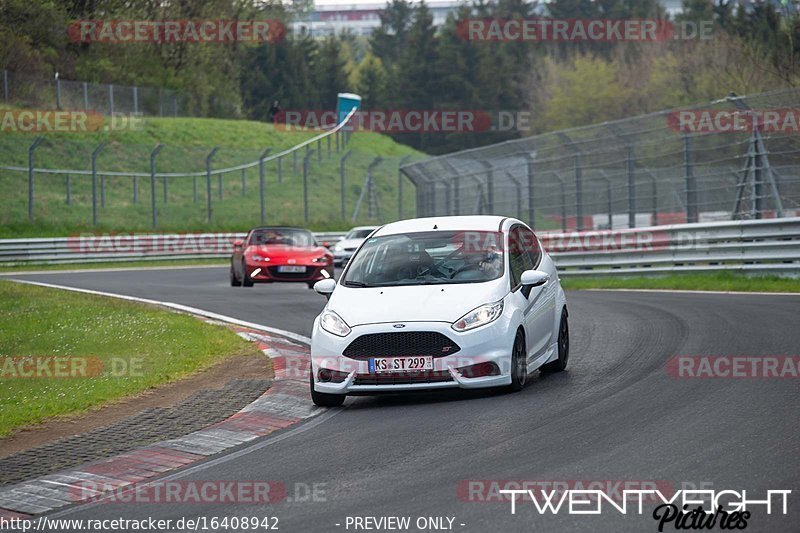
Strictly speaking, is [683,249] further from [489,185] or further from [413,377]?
[413,377]

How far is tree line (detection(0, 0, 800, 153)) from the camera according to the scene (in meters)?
61.2

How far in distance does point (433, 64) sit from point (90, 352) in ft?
293

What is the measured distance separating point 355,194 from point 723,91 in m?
17.3

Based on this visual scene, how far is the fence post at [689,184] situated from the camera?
2406 centimetres

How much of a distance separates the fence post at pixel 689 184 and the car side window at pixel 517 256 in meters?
12.7

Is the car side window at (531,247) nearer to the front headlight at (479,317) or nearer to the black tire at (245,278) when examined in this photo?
the front headlight at (479,317)

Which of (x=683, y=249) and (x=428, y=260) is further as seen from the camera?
(x=683, y=249)

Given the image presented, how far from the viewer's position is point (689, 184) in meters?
24.1

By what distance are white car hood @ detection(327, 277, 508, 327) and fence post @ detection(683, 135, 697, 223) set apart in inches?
558

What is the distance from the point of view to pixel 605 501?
20.9 feet

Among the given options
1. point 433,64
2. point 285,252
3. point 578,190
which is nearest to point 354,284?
point 285,252

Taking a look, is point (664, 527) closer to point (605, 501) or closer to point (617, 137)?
point (605, 501)

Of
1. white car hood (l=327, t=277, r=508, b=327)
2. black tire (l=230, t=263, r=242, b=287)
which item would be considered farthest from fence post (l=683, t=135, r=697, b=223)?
white car hood (l=327, t=277, r=508, b=327)

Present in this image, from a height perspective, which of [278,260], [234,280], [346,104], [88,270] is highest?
[346,104]
